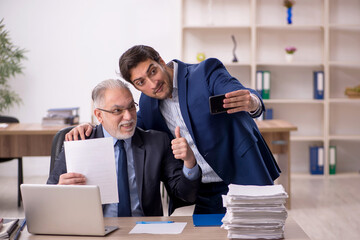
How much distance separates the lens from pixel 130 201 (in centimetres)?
231

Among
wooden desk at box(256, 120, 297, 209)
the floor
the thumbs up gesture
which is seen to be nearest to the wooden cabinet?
the floor

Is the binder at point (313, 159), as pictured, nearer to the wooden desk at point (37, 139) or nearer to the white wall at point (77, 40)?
the wooden desk at point (37, 139)

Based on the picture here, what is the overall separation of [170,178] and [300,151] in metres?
4.60

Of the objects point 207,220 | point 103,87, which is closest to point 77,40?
point 103,87

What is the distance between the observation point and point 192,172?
A: 216cm

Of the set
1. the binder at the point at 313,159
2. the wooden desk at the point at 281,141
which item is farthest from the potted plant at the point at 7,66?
the binder at the point at 313,159

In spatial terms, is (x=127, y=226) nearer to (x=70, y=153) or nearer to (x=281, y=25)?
(x=70, y=153)

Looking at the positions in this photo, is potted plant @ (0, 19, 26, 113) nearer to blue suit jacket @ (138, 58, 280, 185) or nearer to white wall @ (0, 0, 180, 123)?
white wall @ (0, 0, 180, 123)

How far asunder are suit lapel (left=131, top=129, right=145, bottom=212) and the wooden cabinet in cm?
414

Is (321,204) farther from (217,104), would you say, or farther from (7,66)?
(7,66)

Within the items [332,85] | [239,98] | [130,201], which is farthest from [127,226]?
[332,85]

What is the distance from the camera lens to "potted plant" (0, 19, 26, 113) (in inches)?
237

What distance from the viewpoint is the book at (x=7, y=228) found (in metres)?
1.83

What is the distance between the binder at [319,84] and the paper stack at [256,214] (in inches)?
191
